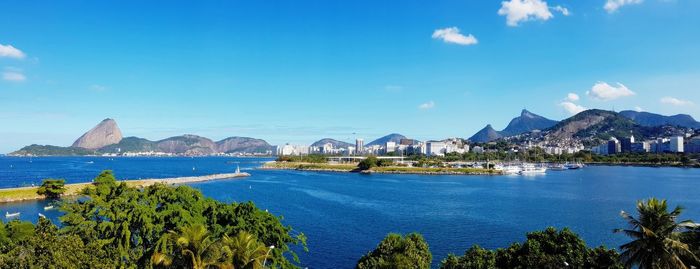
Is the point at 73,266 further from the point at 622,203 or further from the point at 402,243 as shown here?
the point at 622,203

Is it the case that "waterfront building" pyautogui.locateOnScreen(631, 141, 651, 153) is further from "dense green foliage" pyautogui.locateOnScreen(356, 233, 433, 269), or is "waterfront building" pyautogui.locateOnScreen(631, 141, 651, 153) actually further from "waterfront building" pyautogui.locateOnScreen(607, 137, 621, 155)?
"dense green foliage" pyautogui.locateOnScreen(356, 233, 433, 269)

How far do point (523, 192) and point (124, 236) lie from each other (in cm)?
4957

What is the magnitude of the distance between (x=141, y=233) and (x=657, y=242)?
44.2 ft

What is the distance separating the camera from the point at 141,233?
1427 centimetres

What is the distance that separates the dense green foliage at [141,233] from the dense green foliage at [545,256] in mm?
6155

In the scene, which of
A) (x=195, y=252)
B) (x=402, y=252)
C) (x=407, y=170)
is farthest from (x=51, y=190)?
(x=407, y=170)

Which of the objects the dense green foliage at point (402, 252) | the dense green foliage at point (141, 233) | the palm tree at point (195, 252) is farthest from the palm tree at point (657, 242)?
the palm tree at point (195, 252)

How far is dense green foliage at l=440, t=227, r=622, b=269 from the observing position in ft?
45.3

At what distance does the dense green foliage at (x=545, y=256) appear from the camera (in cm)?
1380

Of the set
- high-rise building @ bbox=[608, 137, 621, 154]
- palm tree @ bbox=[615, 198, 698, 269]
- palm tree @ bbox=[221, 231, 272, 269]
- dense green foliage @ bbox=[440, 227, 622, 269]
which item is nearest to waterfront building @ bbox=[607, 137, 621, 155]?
high-rise building @ bbox=[608, 137, 621, 154]

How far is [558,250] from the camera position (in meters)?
14.5

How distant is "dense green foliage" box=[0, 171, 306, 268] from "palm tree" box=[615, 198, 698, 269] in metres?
7.88

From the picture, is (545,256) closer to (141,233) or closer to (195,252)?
(195,252)

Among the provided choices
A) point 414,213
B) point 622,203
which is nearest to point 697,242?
point 414,213
